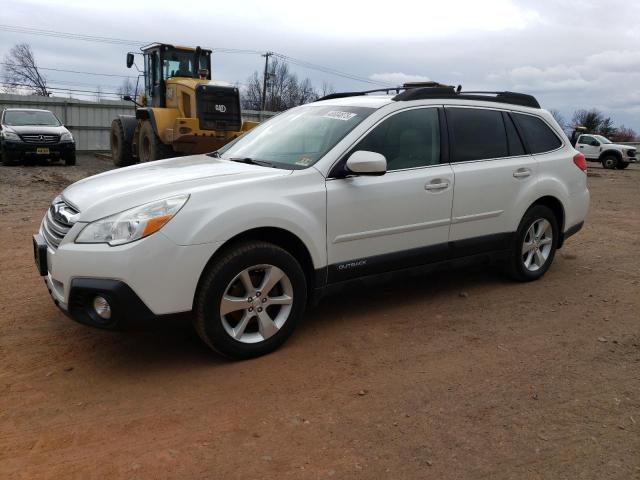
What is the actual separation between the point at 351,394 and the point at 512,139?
3.13m

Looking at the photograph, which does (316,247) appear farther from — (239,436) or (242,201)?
(239,436)

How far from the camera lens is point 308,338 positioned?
13.6 ft

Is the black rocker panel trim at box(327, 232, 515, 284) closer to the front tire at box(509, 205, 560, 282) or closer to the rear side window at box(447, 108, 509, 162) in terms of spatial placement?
the front tire at box(509, 205, 560, 282)

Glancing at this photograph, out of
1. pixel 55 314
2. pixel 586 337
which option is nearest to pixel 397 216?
pixel 586 337

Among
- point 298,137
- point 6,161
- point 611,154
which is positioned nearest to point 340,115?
point 298,137

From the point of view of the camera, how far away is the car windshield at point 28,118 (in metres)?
16.4

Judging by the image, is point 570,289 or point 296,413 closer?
point 296,413

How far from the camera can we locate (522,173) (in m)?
5.24

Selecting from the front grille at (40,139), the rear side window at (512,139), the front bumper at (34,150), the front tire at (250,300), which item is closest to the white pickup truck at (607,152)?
the front bumper at (34,150)

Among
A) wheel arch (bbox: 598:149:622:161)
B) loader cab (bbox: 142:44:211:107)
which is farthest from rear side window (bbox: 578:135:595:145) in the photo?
loader cab (bbox: 142:44:211:107)

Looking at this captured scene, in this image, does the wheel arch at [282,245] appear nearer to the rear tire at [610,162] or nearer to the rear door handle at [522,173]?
the rear door handle at [522,173]

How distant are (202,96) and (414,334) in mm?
10287

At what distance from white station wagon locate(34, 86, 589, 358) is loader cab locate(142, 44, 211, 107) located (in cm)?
1002

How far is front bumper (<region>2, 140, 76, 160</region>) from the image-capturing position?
15752 mm
